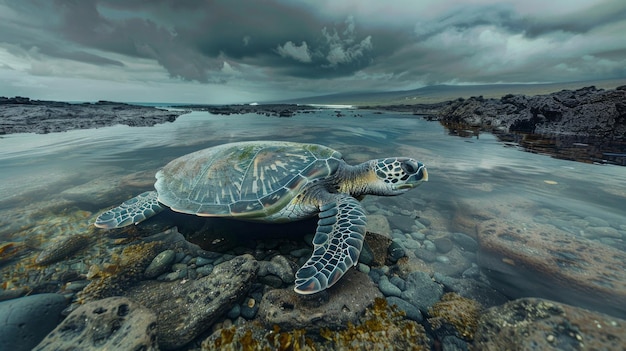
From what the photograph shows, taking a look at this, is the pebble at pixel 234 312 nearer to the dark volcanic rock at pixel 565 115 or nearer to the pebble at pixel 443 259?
the pebble at pixel 443 259

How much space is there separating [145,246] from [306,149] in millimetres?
2542

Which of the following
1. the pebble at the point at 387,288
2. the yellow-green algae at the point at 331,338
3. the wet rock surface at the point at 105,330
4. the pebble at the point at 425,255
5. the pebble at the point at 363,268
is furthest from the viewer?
the pebble at the point at 425,255

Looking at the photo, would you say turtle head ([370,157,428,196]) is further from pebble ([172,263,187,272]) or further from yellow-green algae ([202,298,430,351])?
pebble ([172,263,187,272])

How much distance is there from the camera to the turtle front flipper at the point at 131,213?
3.19 metres

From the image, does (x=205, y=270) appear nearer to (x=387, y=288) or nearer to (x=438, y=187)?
(x=387, y=288)

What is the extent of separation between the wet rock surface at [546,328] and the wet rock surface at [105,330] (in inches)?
98.2

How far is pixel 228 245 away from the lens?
10.0ft

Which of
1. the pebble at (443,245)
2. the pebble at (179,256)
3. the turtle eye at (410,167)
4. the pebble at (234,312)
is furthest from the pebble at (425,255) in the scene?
the pebble at (179,256)

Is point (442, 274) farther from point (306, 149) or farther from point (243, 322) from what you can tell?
point (306, 149)

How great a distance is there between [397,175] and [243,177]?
2.26 m

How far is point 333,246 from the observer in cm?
239

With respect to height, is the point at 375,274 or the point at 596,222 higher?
the point at 596,222

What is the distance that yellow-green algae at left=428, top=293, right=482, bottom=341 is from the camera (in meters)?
1.83

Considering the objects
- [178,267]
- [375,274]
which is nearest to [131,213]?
[178,267]
